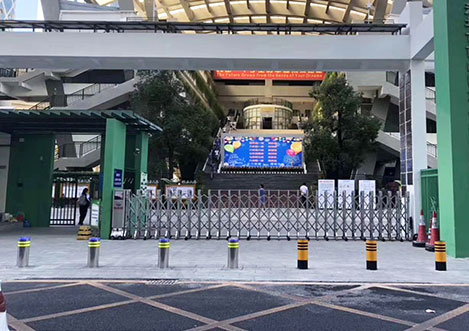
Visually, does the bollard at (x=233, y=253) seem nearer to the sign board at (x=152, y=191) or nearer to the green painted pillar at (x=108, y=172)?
the green painted pillar at (x=108, y=172)

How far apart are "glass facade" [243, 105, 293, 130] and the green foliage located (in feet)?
63.0

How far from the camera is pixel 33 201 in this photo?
1467 centimetres

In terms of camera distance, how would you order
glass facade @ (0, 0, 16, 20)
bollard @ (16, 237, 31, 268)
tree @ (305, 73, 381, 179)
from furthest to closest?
1. glass facade @ (0, 0, 16, 20)
2. tree @ (305, 73, 381, 179)
3. bollard @ (16, 237, 31, 268)

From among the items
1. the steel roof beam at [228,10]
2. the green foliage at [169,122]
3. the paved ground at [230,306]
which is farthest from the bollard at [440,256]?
the steel roof beam at [228,10]

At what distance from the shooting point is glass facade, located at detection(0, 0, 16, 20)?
47.7 metres

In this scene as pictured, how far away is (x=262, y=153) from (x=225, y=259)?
23.5 meters

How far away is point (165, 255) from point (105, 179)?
5059mm

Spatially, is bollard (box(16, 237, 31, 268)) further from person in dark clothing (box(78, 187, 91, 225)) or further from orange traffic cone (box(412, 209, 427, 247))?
orange traffic cone (box(412, 209, 427, 247))

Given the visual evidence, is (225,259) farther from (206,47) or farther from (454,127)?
(206,47)

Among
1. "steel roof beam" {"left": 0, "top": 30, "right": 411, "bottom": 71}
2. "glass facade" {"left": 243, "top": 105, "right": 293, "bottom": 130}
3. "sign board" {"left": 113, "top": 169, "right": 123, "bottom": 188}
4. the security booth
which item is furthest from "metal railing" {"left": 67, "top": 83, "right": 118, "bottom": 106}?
"sign board" {"left": 113, "top": 169, "right": 123, "bottom": 188}

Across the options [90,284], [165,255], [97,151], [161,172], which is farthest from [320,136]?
[90,284]

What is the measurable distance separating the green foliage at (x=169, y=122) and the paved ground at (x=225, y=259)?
12.5 metres

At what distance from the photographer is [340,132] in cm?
2466

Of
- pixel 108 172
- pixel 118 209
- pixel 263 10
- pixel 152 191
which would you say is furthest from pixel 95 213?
pixel 263 10
